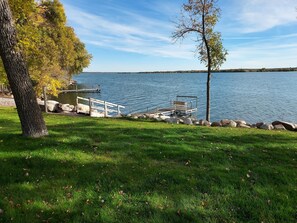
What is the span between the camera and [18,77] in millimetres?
6195

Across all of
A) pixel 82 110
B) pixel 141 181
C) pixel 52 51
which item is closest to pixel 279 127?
pixel 141 181

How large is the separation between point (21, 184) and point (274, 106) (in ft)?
125

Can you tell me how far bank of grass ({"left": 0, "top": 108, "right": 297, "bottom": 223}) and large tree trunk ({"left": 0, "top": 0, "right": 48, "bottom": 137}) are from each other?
1.43 ft

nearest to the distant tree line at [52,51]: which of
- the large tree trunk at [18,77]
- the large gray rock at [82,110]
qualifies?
the large gray rock at [82,110]

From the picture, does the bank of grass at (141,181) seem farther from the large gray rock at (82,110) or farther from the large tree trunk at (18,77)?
the large gray rock at (82,110)

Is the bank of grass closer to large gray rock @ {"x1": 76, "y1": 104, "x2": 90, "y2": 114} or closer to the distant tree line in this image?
the distant tree line

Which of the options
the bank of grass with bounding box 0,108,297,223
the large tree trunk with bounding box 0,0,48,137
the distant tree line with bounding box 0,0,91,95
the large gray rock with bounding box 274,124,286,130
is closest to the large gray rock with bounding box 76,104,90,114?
the distant tree line with bounding box 0,0,91,95

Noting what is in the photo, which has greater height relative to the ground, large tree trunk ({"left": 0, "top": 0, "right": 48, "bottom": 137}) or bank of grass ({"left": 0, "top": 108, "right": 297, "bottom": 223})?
large tree trunk ({"left": 0, "top": 0, "right": 48, "bottom": 137})

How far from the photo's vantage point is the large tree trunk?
19.3ft

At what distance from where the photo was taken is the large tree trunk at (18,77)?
5.88m

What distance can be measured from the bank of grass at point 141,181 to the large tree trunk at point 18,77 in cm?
44

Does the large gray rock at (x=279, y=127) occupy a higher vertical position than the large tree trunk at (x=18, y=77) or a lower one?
lower

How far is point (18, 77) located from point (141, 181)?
4.21 meters

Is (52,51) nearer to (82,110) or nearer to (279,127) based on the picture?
(82,110)
